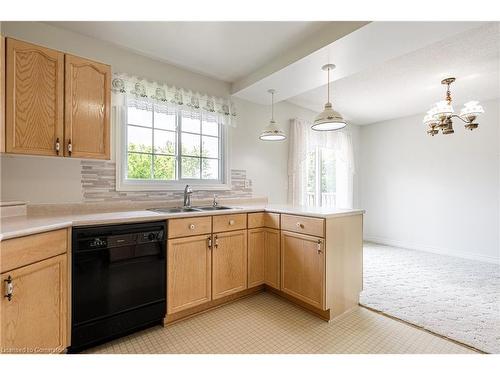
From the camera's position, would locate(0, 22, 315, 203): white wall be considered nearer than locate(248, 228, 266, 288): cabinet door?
Yes

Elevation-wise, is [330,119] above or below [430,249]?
above

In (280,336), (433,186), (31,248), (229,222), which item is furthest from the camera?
(433,186)

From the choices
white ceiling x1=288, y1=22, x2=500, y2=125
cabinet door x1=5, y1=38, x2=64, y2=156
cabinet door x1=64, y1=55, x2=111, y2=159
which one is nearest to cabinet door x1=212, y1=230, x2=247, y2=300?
cabinet door x1=64, y1=55, x2=111, y2=159

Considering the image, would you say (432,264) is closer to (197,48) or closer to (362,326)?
(362,326)

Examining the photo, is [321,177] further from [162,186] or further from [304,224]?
[162,186]

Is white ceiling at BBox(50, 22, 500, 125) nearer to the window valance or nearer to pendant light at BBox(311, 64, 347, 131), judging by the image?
the window valance

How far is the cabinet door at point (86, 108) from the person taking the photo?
1822 mm

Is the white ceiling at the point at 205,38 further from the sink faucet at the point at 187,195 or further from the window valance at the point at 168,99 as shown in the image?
the sink faucet at the point at 187,195

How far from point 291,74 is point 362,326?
2.46 m

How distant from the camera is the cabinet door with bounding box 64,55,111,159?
182cm

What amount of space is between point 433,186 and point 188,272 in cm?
452

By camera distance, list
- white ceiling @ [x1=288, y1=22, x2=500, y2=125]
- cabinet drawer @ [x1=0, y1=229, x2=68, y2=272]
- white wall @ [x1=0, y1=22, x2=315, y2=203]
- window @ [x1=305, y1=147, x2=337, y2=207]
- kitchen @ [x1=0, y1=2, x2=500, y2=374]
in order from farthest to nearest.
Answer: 1. window @ [x1=305, y1=147, x2=337, y2=207]
2. white ceiling @ [x1=288, y1=22, x2=500, y2=125]
3. white wall @ [x1=0, y1=22, x2=315, y2=203]
4. kitchen @ [x1=0, y1=2, x2=500, y2=374]
5. cabinet drawer @ [x1=0, y1=229, x2=68, y2=272]

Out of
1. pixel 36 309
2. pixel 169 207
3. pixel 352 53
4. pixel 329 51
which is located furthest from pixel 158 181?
pixel 352 53

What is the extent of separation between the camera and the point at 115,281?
1.75 meters
